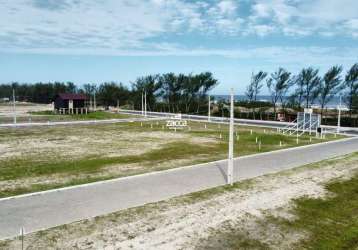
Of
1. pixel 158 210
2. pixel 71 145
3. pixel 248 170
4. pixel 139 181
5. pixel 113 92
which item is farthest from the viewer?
pixel 113 92

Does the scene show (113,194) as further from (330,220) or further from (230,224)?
(330,220)

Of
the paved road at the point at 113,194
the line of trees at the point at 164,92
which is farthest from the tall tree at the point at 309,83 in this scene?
the paved road at the point at 113,194

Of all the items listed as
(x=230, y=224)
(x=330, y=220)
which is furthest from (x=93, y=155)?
(x=330, y=220)

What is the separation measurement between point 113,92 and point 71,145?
54202mm

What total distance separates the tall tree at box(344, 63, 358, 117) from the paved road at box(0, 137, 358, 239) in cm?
3037

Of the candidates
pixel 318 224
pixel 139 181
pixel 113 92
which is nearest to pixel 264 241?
pixel 318 224

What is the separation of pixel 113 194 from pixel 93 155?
7.90m

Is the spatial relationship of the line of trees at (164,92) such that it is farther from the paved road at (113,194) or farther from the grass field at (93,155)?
the paved road at (113,194)

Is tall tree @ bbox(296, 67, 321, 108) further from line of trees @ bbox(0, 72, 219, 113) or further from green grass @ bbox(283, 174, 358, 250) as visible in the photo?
green grass @ bbox(283, 174, 358, 250)

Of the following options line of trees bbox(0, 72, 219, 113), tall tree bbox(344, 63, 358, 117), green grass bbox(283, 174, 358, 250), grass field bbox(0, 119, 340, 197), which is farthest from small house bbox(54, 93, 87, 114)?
green grass bbox(283, 174, 358, 250)

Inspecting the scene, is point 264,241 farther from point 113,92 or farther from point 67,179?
point 113,92

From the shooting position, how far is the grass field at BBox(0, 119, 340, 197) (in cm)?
1332

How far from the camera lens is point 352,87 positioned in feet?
145

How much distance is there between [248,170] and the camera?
15.1 meters
